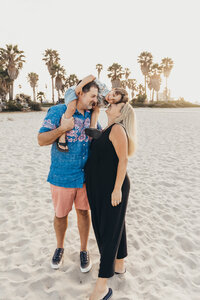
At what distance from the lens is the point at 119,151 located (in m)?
1.98

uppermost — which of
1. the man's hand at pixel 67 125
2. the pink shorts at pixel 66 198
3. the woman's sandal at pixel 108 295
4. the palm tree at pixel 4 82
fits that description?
the palm tree at pixel 4 82

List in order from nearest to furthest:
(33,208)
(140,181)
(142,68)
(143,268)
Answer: (143,268), (33,208), (140,181), (142,68)

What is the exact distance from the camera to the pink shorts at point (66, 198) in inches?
93.7

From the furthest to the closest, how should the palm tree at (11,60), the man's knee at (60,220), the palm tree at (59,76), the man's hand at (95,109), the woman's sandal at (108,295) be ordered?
1. the palm tree at (59,76)
2. the palm tree at (11,60)
3. the man's knee at (60,220)
4. the man's hand at (95,109)
5. the woman's sandal at (108,295)

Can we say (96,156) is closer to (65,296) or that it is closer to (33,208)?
(65,296)

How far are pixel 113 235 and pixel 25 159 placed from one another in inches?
232

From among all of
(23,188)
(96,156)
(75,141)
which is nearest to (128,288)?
(96,156)

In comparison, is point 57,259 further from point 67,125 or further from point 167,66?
point 167,66

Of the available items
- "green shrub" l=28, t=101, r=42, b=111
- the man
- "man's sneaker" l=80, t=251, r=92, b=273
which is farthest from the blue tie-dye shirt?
"green shrub" l=28, t=101, r=42, b=111

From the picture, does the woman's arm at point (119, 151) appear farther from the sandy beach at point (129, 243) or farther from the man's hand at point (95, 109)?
the sandy beach at point (129, 243)

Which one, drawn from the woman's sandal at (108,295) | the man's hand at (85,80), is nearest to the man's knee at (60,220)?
the woman's sandal at (108,295)

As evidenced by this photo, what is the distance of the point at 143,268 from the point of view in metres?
2.71

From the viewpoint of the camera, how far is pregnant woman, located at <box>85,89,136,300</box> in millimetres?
2004

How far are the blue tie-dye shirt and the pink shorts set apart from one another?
8 cm
